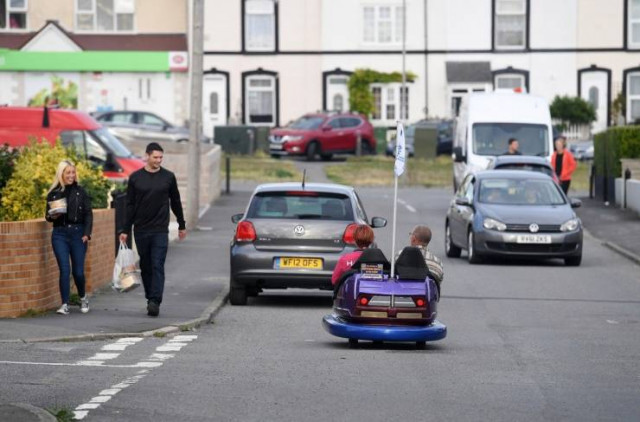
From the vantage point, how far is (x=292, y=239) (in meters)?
19.0

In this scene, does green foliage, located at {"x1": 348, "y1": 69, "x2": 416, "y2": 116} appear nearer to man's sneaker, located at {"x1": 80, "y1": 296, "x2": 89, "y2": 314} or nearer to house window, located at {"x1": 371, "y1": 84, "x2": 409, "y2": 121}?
house window, located at {"x1": 371, "y1": 84, "x2": 409, "y2": 121}

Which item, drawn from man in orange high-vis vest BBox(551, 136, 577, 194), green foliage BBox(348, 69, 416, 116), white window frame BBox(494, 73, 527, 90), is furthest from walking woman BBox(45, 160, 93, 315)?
white window frame BBox(494, 73, 527, 90)

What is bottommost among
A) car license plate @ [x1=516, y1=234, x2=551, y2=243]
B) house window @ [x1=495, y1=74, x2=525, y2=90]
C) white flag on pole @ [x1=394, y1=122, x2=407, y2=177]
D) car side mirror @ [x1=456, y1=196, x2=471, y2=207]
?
car license plate @ [x1=516, y1=234, x2=551, y2=243]

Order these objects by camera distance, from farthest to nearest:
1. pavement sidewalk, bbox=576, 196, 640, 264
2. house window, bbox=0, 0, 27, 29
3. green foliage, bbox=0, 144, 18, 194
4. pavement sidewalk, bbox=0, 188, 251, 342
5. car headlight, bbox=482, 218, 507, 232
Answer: house window, bbox=0, 0, 27, 29 < pavement sidewalk, bbox=576, 196, 640, 264 < car headlight, bbox=482, 218, 507, 232 < green foliage, bbox=0, 144, 18, 194 < pavement sidewalk, bbox=0, 188, 251, 342

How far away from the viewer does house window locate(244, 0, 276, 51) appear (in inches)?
2734

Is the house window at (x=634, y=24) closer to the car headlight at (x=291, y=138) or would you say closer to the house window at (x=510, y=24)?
the house window at (x=510, y=24)

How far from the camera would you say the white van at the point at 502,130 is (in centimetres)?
3641

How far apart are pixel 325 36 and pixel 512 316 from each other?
2052 inches

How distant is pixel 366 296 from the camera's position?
48.0 ft

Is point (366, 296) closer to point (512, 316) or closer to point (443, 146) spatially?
point (512, 316)

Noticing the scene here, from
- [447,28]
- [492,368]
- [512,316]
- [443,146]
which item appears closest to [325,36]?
[447,28]

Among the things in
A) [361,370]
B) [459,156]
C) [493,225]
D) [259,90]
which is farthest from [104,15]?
[361,370]

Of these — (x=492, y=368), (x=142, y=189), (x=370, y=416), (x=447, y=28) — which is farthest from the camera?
(x=447, y=28)

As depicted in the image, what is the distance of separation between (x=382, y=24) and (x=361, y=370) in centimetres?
5749
